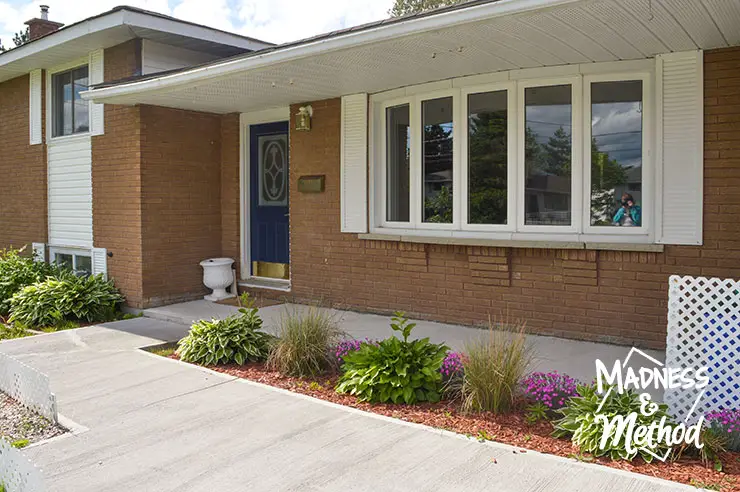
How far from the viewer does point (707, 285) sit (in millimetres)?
3996

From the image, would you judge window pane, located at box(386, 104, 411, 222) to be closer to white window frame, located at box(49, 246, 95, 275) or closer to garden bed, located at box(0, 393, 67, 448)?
garden bed, located at box(0, 393, 67, 448)

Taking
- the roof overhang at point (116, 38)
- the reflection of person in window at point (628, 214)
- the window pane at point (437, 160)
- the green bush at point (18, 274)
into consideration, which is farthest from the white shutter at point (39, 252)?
the reflection of person in window at point (628, 214)

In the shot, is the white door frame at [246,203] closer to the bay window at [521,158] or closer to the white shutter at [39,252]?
the bay window at [521,158]

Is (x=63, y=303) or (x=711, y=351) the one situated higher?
(x=711, y=351)

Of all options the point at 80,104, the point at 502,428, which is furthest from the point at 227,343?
the point at 80,104

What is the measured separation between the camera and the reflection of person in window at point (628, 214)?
237 inches

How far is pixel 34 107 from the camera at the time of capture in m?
10.5

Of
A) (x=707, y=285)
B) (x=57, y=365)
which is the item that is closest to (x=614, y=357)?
(x=707, y=285)

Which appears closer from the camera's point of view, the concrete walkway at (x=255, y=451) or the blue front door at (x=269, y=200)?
the concrete walkway at (x=255, y=451)

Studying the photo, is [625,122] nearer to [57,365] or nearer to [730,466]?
[730,466]

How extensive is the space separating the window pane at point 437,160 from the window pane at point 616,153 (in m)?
1.64

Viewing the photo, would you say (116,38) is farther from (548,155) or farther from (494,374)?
(494,374)

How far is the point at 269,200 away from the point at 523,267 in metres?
4.28

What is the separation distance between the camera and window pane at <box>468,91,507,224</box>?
6.73 m
